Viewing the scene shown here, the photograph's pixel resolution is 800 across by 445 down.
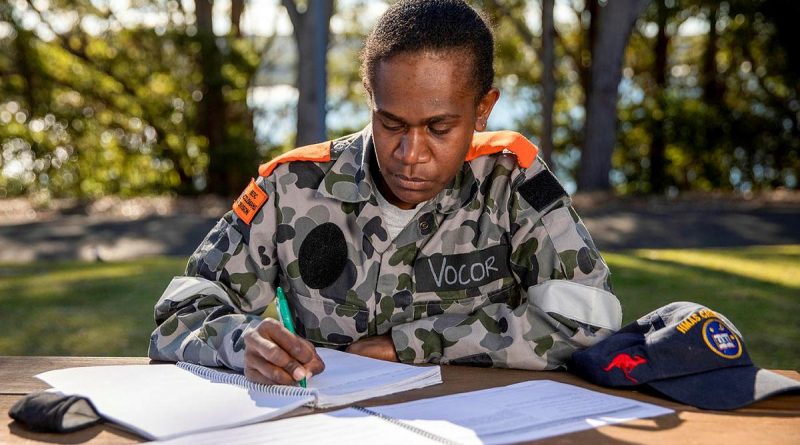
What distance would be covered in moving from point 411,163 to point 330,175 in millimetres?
276

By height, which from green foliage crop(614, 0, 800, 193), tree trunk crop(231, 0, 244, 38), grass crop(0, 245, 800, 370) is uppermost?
tree trunk crop(231, 0, 244, 38)

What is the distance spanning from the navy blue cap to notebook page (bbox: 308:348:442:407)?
0.29 m

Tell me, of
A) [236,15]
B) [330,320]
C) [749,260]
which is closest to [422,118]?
[330,320]

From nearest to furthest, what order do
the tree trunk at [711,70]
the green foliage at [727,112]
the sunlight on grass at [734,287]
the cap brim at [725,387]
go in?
the cap brim at [725,387], the sunlight on grass at [734,287], the green foliage at [727,112], the tree trunk at [711,70]

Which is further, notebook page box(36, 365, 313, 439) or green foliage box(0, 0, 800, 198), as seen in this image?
green foliage box(0, 0, 800, 198)

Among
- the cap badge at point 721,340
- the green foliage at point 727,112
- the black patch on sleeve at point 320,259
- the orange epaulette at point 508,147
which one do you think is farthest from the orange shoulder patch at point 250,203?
the green foliage at point 727,112

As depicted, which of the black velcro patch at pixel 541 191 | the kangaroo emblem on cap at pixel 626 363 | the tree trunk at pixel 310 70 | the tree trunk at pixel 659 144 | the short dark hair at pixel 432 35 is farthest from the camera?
the tree trunk at pixel 659 144

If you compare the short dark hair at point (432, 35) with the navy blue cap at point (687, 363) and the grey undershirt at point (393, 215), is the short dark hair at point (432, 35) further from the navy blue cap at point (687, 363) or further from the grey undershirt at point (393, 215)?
the navy blue cap at point (687, 363)

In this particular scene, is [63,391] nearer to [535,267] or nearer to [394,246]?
[394,246]

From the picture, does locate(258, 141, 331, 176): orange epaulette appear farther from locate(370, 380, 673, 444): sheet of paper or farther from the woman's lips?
locate(370, 380, 673, 444): sheet of paper

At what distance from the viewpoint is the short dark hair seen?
6.39 ft

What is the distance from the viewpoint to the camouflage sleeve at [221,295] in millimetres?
1823

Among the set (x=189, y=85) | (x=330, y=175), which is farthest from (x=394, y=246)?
(x=189, y=85)

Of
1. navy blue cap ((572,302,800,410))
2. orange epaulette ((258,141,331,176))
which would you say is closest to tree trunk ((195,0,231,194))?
orange epaulette ((258,141,331,176))
